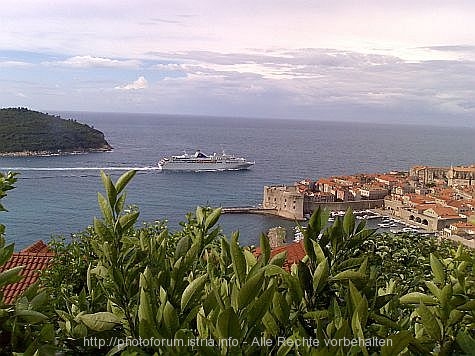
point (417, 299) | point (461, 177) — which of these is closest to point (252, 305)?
point (417, 299)

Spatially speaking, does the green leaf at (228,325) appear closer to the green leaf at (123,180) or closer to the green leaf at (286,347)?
the green leaf at (286,347)

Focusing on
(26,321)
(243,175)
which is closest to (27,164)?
(243,175)

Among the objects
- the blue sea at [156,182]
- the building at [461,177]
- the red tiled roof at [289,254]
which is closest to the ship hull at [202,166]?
the blue sea at [156,182]

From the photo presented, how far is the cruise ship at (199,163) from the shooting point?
47.8 metres

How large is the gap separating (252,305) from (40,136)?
55.3 meters

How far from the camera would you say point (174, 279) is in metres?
1.41

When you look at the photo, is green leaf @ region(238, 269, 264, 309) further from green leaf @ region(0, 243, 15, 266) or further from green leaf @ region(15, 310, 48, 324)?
green leaf @ region(0, 243, 15, 266)

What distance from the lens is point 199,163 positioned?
49.1m

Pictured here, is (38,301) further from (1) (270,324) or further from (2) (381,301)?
(2) (381,301)

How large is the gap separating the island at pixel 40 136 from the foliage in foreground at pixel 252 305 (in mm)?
49852

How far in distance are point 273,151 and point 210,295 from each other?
7255 cm

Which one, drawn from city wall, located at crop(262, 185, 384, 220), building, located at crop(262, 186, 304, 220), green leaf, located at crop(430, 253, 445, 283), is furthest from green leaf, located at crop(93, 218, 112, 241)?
city wall, located at crop(262, 185, 384, 220)

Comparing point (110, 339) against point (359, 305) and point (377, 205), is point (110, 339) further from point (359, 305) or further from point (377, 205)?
point (377, 205)

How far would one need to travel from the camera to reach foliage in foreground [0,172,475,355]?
1065 mm
